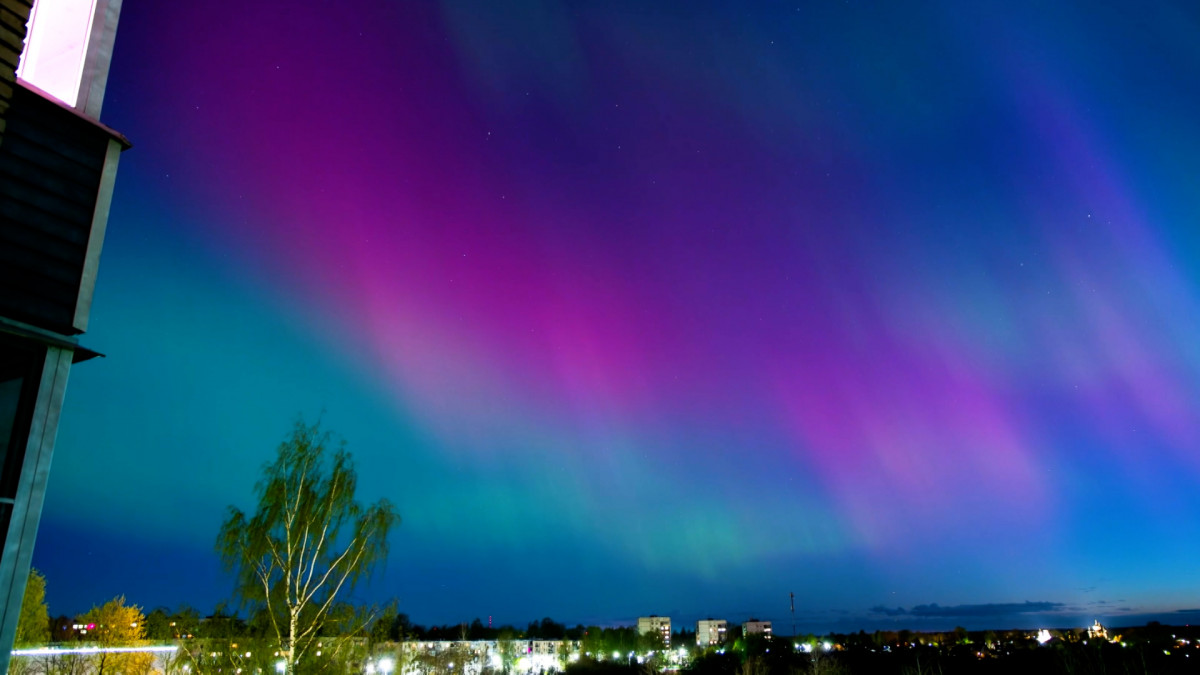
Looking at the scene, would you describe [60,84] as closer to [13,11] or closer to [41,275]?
[13,11]

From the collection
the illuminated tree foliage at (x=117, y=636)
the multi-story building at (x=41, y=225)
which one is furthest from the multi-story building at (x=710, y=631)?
the multi-story building at (x=41, y=225)

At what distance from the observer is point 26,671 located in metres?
27.2

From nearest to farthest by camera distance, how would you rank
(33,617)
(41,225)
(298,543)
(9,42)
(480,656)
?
(9,42)
(41,225)
(298,543)
(33,617)
(480,656)

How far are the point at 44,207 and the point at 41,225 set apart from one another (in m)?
0.14

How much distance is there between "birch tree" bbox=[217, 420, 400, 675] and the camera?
57.9ft

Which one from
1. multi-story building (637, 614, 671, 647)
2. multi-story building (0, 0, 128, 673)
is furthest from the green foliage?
multi-story building (637, 614, 671, 647)

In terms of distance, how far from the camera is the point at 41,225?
5012mm

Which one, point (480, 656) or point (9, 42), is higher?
point (9, 42)

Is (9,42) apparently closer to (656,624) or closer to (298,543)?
(298,543)

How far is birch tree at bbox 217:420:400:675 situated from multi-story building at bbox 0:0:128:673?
13.7 m

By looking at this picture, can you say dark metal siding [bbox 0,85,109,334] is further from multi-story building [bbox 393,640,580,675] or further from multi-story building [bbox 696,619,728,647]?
multi-story building [bbox 696,619,728,647]

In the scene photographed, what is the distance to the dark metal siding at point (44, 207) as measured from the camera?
15.8 feet

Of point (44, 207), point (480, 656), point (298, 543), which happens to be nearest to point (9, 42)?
point (44, 207)

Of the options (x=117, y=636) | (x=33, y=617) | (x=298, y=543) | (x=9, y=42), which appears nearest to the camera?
(x=9, y=42)
